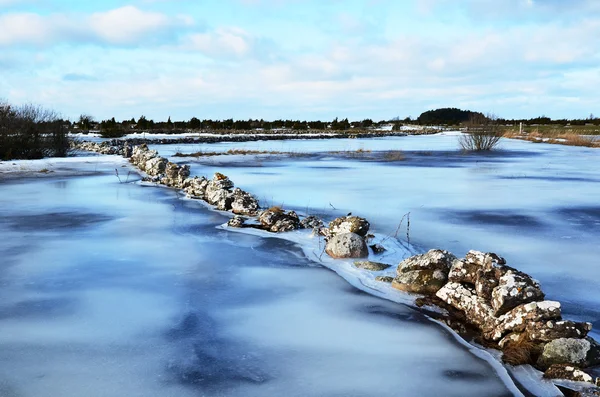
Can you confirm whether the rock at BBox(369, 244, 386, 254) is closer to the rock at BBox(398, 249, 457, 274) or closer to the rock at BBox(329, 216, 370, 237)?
the rock at BBox(329, 216, 370, 237)

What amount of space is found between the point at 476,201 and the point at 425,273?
6.11m

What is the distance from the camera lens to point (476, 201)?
1055 cm

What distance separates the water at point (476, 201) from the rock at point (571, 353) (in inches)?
24.3

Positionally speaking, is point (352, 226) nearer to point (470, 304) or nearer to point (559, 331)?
point (470, 304)

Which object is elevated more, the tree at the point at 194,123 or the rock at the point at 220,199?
the tree at the point at 194,123

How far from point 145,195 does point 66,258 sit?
18.7 feet

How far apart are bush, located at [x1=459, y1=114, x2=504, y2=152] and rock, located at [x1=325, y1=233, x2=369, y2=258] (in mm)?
21414

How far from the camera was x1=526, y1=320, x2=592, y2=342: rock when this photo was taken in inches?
139

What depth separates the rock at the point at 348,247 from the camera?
6148 mm

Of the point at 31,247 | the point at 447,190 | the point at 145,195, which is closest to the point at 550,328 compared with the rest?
the point at 31,247

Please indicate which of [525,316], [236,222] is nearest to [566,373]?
[525,316]

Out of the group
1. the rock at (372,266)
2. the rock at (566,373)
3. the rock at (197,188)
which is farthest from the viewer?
the rock at (197,188)

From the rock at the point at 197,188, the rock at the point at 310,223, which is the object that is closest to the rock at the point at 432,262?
the rock at the point at 310,223

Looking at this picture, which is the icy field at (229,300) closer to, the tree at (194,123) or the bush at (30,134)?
the bush at (30,134)
